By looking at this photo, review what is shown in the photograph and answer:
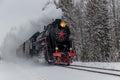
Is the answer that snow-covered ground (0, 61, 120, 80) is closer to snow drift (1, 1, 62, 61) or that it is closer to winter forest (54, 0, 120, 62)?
snow drift (1, 1, 62, 61)

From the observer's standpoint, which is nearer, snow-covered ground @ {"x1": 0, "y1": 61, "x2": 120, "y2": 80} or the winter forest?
snow-covered ground @ {"x1": 0, "y1": 61, "x2": 120, "y2": 80}

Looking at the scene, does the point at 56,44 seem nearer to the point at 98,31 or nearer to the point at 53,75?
the point at 53,75

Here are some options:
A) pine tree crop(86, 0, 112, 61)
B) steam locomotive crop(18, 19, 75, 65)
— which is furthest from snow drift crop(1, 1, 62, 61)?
pine tree crop(86, 0, 112, 61)

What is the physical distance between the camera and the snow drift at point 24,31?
23705 mm

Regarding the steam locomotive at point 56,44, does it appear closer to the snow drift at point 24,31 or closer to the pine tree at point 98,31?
the snow drift at point 24,31

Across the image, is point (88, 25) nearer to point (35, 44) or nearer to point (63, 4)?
point (63, 4)

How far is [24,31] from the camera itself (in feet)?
93.7

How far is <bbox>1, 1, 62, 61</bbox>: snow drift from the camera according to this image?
23705 millimetres

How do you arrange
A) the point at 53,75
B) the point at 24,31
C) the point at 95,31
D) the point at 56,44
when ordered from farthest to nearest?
the point at 95,31 < the point at 24,31 < the point at 56,44 < the point at 53,75

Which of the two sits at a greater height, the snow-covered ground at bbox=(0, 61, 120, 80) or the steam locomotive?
the steam locomotive

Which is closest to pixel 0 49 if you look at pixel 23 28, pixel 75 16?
pixel 23 28

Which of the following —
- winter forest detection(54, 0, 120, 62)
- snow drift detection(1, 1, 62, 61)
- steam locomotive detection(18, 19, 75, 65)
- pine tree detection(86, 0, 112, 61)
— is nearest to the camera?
steam locomotive detection(18, 19, 75, 65)

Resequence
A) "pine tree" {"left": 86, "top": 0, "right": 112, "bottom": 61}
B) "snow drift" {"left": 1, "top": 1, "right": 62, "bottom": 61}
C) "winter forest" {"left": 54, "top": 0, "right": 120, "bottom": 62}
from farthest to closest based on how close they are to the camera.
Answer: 1. "winter forest" {"left": 54, "top": 0, "right": 120, "bottom": 62}
2. "pine tree" {"left": 86, "top": 0, "right": 112, "bottom": 61}
3. "snow drift" {"left": 1, "top": 1, "right": 62, "bottom": 61}

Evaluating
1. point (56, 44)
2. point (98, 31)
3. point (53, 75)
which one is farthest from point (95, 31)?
point (53, 75)
